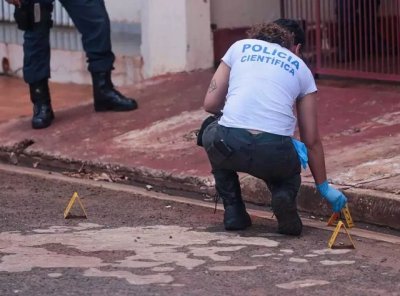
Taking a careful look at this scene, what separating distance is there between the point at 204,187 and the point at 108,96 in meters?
2.24

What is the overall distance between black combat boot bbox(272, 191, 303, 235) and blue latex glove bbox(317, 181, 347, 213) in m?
0.20

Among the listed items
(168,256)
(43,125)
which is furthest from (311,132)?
(43,125)

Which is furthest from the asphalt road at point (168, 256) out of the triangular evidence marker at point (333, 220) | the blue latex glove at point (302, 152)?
the blue latex glove at point (302, 152)

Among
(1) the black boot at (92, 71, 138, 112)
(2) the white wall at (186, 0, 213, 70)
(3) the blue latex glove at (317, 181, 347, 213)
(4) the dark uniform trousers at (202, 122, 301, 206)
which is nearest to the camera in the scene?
(4) the dark uniform trousers at (202, 122, 301, 206)

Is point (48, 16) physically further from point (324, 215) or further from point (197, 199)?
point (324, 215)

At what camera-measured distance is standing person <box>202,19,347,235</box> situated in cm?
597

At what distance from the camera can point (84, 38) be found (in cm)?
927

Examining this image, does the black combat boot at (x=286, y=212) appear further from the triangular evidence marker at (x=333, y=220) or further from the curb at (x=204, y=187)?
the curb at (x=204, y=187)

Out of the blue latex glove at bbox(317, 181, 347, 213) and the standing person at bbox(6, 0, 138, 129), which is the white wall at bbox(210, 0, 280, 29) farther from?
the blue latex glove at bbox(317, 181, 347, 213)

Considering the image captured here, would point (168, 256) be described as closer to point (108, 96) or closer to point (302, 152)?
point (302, 152)

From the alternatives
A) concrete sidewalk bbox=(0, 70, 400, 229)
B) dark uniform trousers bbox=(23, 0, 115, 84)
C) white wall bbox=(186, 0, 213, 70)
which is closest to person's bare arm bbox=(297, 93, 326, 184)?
concrete sidewalk bbox=(0, 70, 400, 229)

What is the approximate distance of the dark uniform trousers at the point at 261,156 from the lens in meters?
5.95

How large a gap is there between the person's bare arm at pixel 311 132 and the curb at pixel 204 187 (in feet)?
1.46

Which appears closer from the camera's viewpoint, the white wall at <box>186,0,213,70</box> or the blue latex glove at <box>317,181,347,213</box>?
the blue latex glove at <box>317,181,347,213</box>
